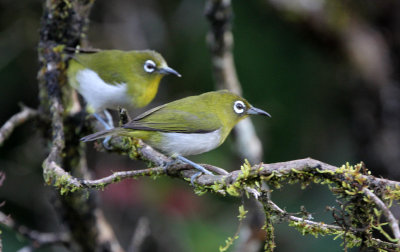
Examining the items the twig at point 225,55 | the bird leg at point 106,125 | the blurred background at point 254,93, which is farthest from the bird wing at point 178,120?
the blurred background at point 254,93

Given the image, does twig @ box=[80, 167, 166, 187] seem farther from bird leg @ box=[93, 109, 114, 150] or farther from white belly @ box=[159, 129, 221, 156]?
bird leg @ box=[93, 109, 114, 150]

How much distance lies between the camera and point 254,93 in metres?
6.71

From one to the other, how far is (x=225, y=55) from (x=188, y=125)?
1556 millimetres

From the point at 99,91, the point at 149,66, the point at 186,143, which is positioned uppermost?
the point at 149,66

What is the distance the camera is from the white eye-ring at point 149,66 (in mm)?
4102

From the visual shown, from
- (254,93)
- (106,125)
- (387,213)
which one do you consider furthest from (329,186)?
(254,93)

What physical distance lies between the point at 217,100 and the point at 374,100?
316 centimetres

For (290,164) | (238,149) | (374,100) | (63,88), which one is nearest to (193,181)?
(290,164)

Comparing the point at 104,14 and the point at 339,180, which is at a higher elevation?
the point at 104,14

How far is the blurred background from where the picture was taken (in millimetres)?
A: 5949

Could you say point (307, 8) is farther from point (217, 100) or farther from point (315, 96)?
point (217, 100)

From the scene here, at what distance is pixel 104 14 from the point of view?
22.8 ft

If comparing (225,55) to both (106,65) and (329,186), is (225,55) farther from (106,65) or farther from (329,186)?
(329,186)

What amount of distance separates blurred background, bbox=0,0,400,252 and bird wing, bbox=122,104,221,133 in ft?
8.22
